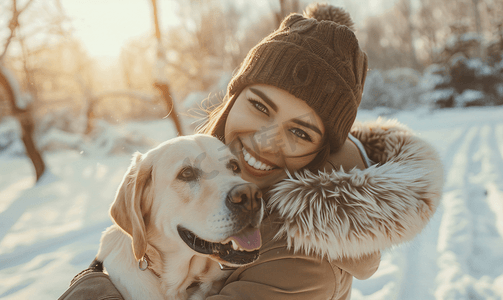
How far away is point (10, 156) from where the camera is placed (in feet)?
32.9

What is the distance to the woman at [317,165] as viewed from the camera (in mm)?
1385

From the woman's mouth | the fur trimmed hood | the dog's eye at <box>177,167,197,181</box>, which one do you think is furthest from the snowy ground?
the dog's eye at <box>177,167,197,181</box>

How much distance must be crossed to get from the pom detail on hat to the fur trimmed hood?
1.08 metres

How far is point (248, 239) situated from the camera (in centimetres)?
142

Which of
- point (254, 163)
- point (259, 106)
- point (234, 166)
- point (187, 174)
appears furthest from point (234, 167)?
point (259, 106)

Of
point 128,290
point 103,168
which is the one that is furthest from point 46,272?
point 103,168

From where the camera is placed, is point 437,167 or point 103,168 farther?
point 103,168

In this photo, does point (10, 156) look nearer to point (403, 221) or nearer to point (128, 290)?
point (128, 290)

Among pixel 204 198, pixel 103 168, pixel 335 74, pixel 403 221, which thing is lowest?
pixel 103 168

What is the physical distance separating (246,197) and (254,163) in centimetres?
39

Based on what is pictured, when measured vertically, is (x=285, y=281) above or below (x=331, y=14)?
below

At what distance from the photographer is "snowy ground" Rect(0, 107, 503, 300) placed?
275 cm

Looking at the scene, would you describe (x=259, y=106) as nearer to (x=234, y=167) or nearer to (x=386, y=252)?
(x=234, y=167)

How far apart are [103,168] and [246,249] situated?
7722mm
